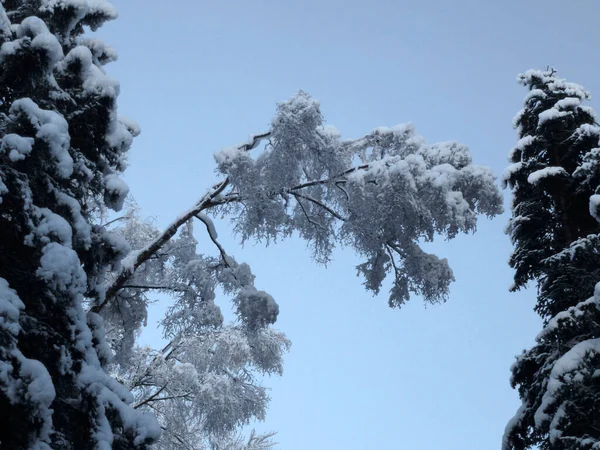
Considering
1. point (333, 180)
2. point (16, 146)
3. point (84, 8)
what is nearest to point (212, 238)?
point (333, 180)

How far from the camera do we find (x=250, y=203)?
35.1 feet

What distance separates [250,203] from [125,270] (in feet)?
7.82

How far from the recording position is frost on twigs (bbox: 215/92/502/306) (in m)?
10.2

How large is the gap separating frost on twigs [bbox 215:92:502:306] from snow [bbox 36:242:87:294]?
4345 mm

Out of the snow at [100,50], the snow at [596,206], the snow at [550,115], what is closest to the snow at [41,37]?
the snow at [100,50]

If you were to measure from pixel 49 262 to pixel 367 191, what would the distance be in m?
6.13

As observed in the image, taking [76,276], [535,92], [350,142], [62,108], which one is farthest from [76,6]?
[535,92]

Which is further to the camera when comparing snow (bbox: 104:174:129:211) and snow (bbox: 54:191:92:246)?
snow (bbox: 104:174:129:211)

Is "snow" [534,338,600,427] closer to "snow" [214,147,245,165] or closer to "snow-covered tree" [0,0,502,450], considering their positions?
"snow-covered tree" [0,0,502,450]

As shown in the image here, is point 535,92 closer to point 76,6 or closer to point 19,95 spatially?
point 76,6

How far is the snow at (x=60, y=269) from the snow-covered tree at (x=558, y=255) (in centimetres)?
566

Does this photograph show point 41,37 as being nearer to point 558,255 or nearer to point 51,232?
point 51,232

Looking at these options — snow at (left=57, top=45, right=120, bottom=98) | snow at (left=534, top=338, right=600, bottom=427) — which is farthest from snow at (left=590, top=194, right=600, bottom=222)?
snow at (left=57, top=45, right=120, bottom=98)

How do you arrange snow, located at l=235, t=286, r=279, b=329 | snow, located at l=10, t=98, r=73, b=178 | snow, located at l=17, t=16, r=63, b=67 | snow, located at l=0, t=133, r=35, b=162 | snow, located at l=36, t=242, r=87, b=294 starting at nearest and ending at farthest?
snow, located at l=36, t=242, r=87, b=294
snow, located at l=0, t=133, r=35, b=162
snow, located at l=10, t=98, r=73, b=178
snow, located at l=17, t=16, r=63, b=67
snow, located at l=235, t=286, r=279, b=329
